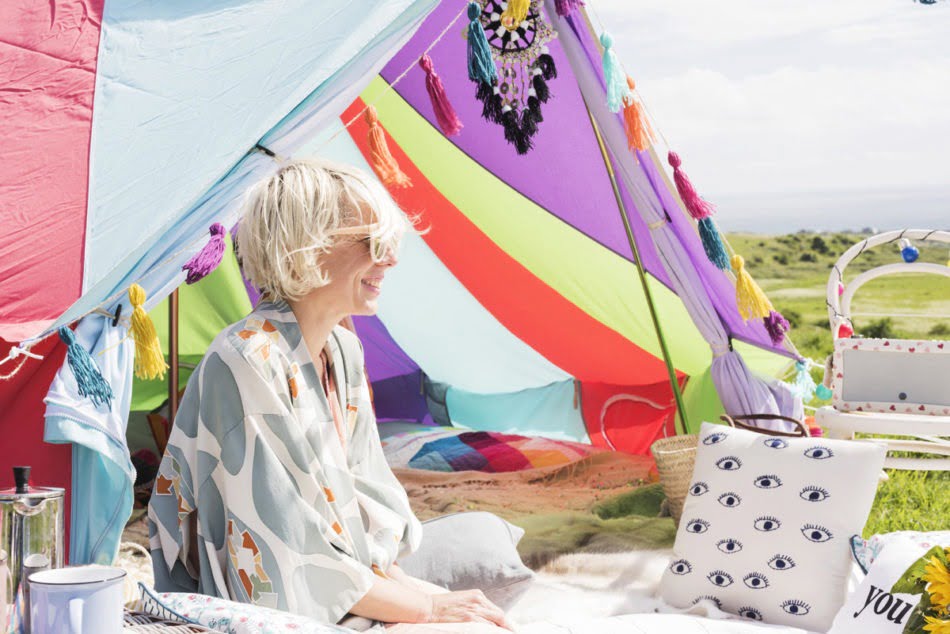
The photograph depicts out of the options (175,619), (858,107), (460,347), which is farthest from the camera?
(858,107)

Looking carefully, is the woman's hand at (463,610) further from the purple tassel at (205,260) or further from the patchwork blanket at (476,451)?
the patchwork blanket at (476,451)

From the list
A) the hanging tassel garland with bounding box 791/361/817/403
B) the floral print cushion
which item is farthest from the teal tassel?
the floral print cushion

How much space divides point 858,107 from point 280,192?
1290cm

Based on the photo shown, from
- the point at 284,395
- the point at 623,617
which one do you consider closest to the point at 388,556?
the point at 284,395

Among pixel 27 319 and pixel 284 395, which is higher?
pixel 27 319

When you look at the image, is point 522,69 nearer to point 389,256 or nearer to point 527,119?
point 527,119

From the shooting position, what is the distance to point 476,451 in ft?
12.8

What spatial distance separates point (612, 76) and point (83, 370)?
1.52m

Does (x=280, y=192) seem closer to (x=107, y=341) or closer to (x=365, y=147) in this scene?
(x=107, y=341)

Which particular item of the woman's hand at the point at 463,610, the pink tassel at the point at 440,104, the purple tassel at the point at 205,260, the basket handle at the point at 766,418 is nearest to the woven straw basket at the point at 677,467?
the basket handle at the point at 766,418

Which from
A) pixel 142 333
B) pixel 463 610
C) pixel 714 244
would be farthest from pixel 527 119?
pixel 463 610

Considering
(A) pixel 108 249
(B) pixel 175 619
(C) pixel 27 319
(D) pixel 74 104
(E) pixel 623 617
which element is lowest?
(E) pixel 623 617

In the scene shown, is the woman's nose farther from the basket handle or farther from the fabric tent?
the basket handle

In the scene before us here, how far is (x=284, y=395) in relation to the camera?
159cm
